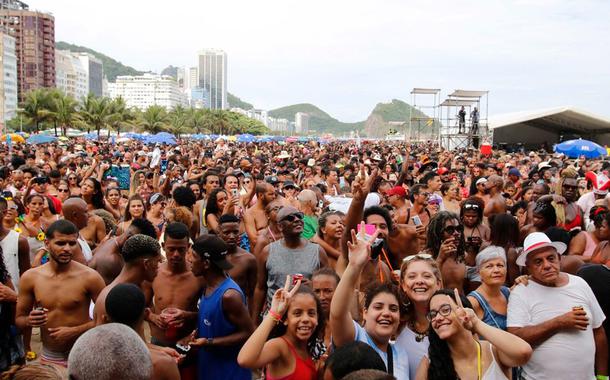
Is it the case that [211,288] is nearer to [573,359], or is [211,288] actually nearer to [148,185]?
[573,359]

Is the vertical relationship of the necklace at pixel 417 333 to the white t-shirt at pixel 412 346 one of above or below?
above

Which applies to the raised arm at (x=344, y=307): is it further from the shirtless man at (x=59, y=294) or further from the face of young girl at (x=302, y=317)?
the shirtless man at (x=59, y=294)

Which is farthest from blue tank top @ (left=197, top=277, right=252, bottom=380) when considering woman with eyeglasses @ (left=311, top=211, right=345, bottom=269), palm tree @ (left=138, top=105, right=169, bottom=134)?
palm tree @ (left=138, top=105, right=169, bottom=134)

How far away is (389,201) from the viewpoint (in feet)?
25.3

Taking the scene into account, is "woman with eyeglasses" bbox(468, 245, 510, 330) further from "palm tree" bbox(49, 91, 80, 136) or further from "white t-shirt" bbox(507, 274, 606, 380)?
"palm tree" bbox(49, 91, 80, 136)

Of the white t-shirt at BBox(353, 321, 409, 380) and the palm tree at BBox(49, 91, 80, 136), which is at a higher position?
the palm tree at BBox(49, 91, 80, 136)

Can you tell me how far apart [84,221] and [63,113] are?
189 ft

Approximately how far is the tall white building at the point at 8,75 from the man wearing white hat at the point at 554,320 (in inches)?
4713

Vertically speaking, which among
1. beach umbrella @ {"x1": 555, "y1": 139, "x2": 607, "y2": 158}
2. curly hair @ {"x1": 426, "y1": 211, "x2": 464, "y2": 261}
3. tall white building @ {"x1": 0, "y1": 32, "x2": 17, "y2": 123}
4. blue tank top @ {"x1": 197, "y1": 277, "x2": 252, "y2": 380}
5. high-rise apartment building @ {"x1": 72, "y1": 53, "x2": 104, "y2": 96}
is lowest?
blue tank top @ {"x1": 197, "y1": 277, "x2": 252, "y2": 380}

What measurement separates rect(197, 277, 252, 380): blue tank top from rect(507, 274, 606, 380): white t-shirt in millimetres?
1816

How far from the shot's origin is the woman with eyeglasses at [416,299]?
3.39 metres

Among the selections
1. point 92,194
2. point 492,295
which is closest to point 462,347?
point 492,295

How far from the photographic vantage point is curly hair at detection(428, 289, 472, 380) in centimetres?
298

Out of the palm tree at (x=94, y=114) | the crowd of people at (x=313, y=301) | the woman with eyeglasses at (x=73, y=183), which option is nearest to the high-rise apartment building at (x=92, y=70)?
the palm tree at (x=94, y=114)
